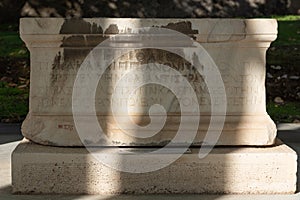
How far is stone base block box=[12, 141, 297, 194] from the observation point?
509 centimetres

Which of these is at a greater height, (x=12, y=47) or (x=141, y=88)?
(x=12, y=47)

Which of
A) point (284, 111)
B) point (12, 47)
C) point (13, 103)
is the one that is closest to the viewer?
point (284, 111)

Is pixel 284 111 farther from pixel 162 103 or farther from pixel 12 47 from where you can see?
pixel 12 47

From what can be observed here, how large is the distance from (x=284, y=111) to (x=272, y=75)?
2208 mm

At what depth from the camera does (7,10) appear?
15.9 meters

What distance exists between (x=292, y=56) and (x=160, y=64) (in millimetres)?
8066

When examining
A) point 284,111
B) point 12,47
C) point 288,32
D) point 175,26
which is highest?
point 288,32

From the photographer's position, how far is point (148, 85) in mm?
5336

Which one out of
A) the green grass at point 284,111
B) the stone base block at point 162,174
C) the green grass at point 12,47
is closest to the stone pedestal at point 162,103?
the stone base block at point 162,174

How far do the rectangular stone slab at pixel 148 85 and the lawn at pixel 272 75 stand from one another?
13.2 ft

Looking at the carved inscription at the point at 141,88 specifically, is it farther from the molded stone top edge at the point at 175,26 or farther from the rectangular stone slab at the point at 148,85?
the molded stone top edge at the point at 175,26

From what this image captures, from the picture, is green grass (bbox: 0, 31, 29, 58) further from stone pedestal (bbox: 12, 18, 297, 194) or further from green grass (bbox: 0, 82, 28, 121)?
stone pedestal (bbox: 12, 18, 297, 194)

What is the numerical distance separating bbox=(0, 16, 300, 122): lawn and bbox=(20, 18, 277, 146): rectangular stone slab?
13.2ft

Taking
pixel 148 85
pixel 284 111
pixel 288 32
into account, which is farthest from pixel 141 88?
pixel 288 32
